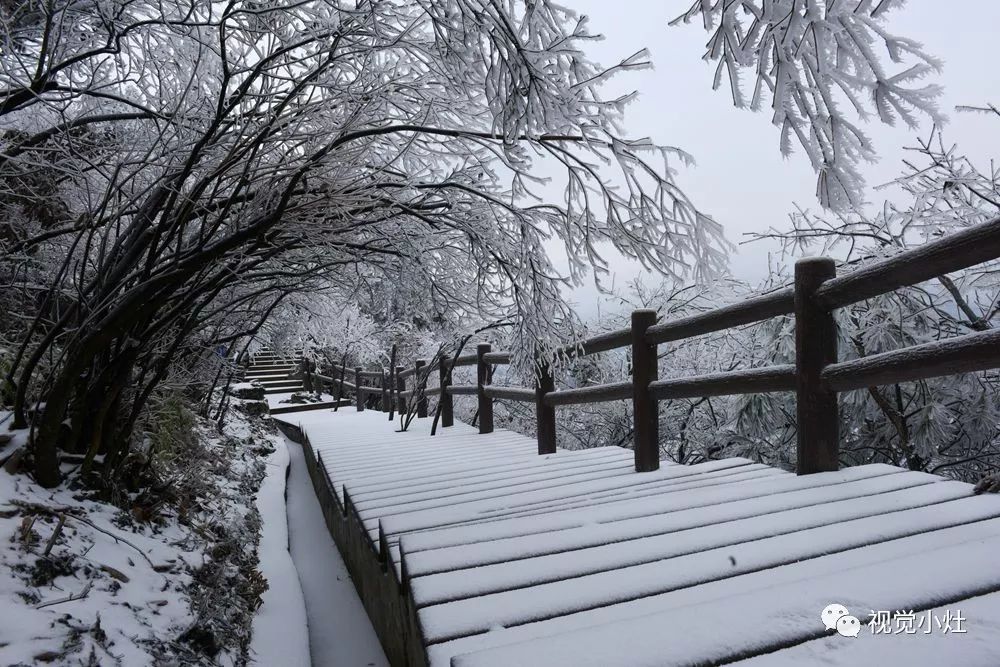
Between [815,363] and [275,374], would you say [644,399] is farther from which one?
[275,374]

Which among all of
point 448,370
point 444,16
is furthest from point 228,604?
point 448,370

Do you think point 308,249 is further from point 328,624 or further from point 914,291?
point 914,291

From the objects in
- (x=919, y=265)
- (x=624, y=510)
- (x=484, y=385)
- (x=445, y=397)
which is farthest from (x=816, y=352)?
(x=445, y=397)

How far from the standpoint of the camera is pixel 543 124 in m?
2.36

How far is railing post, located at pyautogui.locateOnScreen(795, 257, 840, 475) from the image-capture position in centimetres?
302

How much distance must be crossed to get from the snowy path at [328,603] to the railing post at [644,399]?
Result: 204 centimetres

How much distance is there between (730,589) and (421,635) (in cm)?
99

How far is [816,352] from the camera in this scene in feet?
9.92

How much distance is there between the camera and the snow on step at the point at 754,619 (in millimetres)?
1468

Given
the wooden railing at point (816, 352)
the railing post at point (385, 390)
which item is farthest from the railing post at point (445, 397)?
the railing post at point (385, 390)

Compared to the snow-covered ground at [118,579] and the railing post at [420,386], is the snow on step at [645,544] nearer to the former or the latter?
the snow-covered ground at [118,579]

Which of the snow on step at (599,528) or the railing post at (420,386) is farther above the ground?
the railing post at (420,386)

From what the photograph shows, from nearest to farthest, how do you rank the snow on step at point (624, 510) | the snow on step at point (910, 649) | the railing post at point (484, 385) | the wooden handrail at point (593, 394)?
1. the snow on step at point (910, 649)
2. the snow on step at point (624, 510)
3. the wooden handrail at point (593, 394)
4. the railing post at point (484, 385)

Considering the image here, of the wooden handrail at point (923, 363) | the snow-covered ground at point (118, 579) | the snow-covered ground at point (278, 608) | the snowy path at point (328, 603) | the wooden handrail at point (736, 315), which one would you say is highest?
the wooden handrail at point (736, 315)
